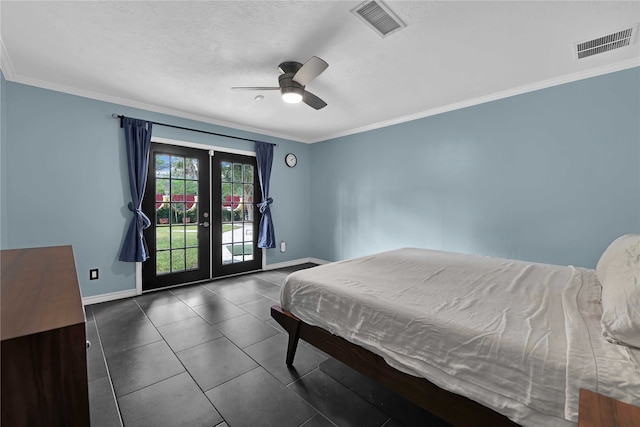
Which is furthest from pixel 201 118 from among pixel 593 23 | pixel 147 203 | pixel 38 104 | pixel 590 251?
pixel 590 251

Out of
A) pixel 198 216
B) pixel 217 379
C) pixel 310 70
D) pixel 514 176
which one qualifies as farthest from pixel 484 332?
pixel 198 216

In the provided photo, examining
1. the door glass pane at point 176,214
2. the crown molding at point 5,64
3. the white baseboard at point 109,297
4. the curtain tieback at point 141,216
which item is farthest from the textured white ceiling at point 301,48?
the white baseboard at point 109,297

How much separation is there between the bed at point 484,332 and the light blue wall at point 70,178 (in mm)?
2637

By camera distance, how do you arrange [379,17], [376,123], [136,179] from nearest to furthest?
[379,17]
[136,179]
[376,123]

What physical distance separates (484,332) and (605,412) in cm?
42

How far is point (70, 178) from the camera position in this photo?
303 centimetres

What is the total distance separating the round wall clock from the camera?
16.7 feet

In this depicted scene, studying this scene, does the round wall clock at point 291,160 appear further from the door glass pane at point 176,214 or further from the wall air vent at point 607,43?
the wall air vent at point 607,43

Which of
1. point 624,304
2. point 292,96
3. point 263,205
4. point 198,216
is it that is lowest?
point 624,304

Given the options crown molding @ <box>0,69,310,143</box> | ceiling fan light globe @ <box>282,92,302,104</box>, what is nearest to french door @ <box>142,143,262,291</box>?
crown molding @ <box>0,69,310,143</box>

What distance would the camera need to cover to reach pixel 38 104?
9.30ft

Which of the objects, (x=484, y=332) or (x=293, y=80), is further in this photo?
(x=293, y=80)

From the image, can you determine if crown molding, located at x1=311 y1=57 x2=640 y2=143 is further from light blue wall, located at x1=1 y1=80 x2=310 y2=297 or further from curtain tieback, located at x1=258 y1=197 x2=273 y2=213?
light blue wall, located at x1=1 y1=80 x2=310 y2=297

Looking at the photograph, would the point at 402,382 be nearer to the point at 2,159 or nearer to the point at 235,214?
the point at 235,214
